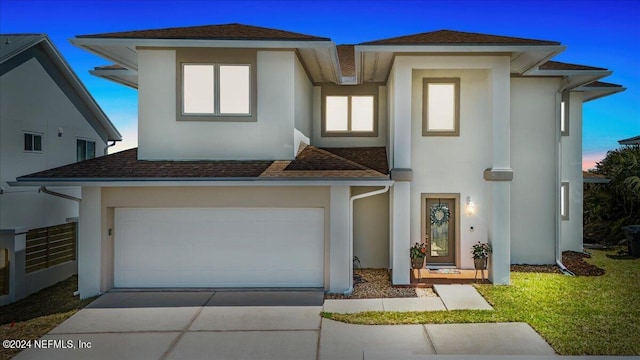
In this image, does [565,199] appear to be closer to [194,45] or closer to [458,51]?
[458,51]

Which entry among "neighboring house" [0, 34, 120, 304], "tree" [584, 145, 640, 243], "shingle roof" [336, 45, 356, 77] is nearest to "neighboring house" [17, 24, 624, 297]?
"shingle roof" [336, 45, 356, 77]

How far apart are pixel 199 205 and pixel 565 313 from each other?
7.90 meters

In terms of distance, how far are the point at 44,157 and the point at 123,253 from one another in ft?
17.1

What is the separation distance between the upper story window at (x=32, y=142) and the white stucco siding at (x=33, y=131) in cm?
10

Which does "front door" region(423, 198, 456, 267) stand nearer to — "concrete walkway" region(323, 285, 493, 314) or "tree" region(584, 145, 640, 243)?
"concrete walkway" region(323, 285, 493, 314)

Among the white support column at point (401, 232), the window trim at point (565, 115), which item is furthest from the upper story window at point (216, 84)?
the window trim at point (565, 115)

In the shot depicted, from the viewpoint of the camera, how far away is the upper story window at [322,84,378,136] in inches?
504

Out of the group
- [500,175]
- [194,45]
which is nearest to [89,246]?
[194,45]

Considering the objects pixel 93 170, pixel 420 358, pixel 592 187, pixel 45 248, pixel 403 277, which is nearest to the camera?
pixel 420 358

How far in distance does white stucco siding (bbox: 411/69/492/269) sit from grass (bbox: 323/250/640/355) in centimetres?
194

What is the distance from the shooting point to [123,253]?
32.6 feet

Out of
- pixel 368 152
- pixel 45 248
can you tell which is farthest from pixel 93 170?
pixel 368 152

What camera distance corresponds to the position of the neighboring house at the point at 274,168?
31.7 feet

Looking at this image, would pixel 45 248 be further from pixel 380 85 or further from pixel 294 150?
pixel 380 85
